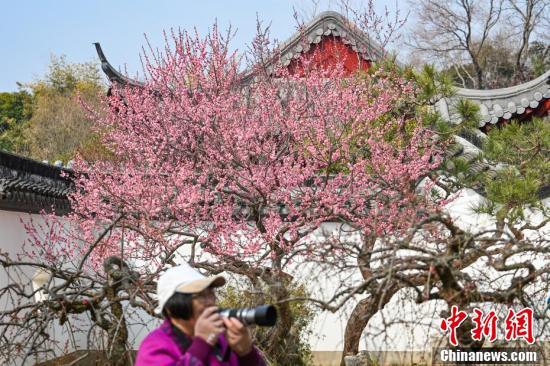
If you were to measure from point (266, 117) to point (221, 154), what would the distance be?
0.94 m

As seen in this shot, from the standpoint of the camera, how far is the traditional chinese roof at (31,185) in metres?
10.2

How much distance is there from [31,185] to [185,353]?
320 inches

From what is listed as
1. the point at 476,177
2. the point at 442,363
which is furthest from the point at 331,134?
the point at 442,363

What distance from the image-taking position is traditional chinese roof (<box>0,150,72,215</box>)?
10.2 meters

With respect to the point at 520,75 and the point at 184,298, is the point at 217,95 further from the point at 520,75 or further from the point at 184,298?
the point at 520,75

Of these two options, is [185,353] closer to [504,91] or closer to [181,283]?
[181,283]

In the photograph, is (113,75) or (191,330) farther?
(113,75)

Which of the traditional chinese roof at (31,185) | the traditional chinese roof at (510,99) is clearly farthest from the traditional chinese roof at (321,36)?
the traditional chinese roof at (31,185)

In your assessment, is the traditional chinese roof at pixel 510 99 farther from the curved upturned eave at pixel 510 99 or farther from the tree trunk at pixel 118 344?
the tree trunk at pixel 118 344

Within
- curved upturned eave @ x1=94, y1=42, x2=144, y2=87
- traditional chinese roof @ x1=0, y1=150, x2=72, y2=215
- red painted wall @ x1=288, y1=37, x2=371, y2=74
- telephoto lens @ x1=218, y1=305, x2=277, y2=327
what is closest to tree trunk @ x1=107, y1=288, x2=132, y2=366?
telephoto lens @ x1=218, y1=305, x2=277, y2=327

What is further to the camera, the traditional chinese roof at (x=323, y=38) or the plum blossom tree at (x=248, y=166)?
the traditional chinese roof at (x=323, y=38)

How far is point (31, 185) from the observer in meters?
10.8
